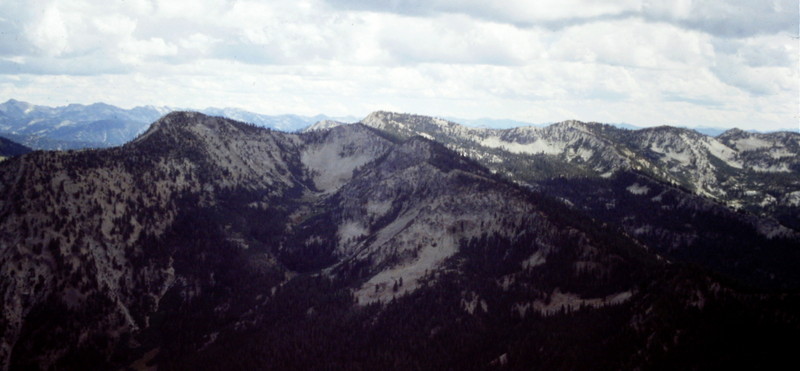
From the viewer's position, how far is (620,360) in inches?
3994

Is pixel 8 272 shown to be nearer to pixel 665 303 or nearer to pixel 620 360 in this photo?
pixel 620 360

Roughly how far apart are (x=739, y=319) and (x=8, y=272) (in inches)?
8656

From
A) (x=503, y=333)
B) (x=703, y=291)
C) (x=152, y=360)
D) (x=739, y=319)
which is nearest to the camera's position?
(x=739, y=319)

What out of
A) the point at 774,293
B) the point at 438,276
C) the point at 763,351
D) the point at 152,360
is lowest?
the point at 152,360

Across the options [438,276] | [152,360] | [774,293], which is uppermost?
[774,293]

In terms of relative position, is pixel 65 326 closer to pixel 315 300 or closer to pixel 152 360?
pixel 152 360

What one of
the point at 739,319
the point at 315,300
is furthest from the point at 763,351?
the point at 315,300

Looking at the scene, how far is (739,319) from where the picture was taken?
→ 98.0 meters

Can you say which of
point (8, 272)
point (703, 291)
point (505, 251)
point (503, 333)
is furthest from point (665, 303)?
point (8, 272)

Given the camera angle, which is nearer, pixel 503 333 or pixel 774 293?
pixel 774 293

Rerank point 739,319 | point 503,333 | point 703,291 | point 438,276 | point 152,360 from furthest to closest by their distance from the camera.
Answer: point 438,276, point 152,360, point 503,333, point 703,291, point 739,319

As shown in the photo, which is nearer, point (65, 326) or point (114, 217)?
point (65, 326)

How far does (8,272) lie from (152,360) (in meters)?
59.5

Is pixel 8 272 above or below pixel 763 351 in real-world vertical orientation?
below
